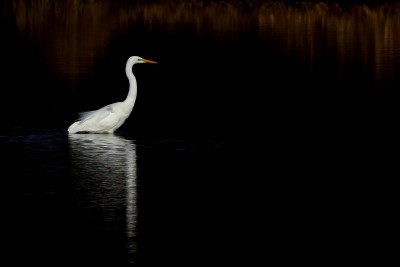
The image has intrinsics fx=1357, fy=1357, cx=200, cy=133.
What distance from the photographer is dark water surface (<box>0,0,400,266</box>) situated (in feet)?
40.1

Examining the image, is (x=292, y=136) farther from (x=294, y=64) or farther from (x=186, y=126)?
(x=294, y=64)

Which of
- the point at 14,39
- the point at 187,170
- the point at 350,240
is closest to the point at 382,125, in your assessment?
the point at 187,170

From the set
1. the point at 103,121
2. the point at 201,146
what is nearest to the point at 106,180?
the point at 201,146

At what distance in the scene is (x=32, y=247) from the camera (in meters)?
11.9

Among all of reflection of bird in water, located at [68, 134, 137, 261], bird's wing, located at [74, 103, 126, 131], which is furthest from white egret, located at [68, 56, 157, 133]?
reflection of bird in water, located at [68, 134, 137, 261]

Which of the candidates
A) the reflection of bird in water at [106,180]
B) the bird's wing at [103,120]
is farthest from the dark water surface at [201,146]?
the bird's wing at [103,120]

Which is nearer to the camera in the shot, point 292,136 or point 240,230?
point 240,230

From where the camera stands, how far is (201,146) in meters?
18.0

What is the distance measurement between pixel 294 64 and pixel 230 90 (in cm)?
420

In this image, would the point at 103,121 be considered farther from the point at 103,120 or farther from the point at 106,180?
the point at 106,180

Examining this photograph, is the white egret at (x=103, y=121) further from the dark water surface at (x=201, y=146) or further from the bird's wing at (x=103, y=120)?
the dark water surface at (x=201, y=146)

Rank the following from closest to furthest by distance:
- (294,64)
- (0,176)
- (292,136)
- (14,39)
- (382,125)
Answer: (0,176) → (292,136) → (382,125) → (294,64) → (14,39)

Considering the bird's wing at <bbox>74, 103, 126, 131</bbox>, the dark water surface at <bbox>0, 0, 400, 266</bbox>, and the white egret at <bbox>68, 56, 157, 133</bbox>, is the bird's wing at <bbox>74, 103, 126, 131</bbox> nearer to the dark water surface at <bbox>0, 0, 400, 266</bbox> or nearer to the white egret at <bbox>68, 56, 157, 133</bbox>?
the white egret at <bbox>68, 56, 157, 133</bbox>

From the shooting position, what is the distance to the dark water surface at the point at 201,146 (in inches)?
481
